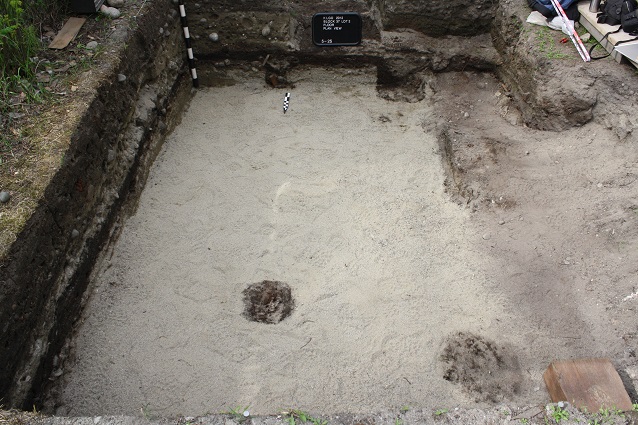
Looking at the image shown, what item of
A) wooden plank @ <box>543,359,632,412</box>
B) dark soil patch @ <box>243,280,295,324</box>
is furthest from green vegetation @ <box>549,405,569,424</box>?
dark soil patch @ <box>243,280,295,324</box>

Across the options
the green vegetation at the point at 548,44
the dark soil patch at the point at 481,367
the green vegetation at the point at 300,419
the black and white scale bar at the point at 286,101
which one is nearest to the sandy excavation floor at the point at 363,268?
the dark soil patch at the point at 481,367

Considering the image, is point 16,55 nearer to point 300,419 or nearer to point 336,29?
point 336,29

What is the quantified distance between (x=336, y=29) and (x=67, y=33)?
7.79ft

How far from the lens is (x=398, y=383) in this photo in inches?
121

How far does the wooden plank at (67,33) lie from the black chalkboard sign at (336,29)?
2077mm

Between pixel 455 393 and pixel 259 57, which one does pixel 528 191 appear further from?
pixel 259 57

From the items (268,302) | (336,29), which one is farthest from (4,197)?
(336,29)

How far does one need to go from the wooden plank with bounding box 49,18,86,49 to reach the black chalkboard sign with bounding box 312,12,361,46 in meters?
2.08

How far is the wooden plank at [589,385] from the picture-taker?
2404 millimetres

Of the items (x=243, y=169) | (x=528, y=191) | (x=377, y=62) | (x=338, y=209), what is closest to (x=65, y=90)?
(x=243, y=169)

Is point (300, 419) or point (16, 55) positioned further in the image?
point (16, 55)

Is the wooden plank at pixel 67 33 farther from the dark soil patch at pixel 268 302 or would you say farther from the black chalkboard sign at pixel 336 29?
the dark soil patch at pixel 268 302

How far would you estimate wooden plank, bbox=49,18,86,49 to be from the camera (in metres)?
4.06

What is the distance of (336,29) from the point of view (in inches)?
204
